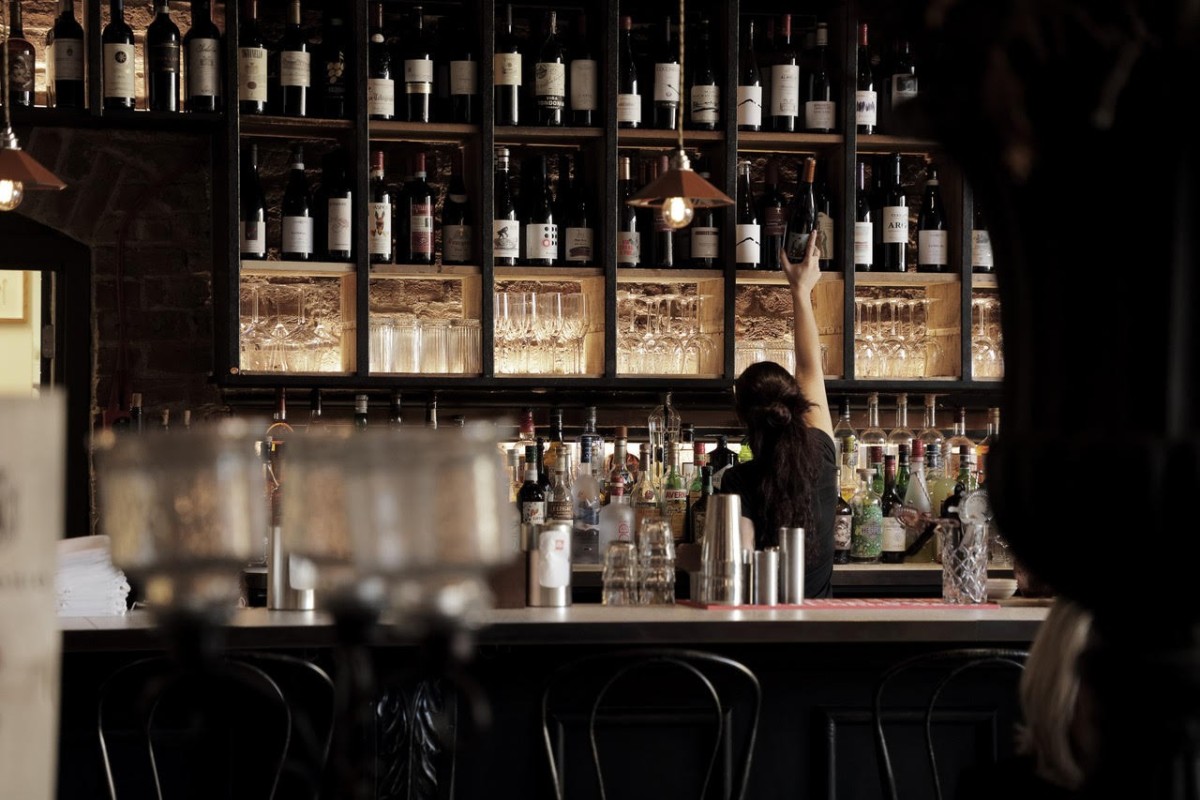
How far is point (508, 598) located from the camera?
3.06m

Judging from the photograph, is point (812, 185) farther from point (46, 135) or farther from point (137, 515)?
point (137, 515)

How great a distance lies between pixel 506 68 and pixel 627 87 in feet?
1.29

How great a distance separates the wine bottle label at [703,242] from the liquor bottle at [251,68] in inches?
54.8

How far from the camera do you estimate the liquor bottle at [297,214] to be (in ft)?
14.7

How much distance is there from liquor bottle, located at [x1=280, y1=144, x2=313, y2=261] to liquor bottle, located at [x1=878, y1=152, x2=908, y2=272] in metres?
1.86

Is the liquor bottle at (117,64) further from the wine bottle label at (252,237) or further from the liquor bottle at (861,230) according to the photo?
the liquor bottle at (861,230)

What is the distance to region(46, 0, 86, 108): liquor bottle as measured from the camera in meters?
4.35

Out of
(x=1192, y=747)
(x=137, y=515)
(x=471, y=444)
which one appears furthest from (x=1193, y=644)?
(x=137, y=515)

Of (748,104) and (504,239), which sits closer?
(504,239)

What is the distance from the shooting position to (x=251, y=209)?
14.7 ft

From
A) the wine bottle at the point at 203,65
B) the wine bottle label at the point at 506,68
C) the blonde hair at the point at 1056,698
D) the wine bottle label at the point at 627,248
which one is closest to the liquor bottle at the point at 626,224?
the wine bottle label at the point at 627,248

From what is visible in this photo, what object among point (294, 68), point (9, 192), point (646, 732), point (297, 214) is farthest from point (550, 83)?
point (646, 732)

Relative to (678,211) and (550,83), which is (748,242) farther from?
(678,211)

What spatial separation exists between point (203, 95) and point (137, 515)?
12.6 ft
